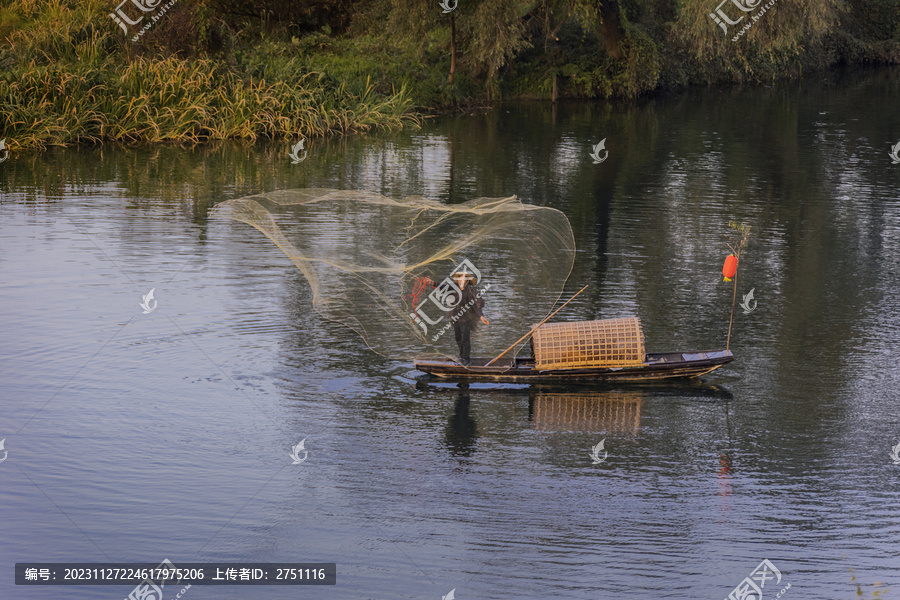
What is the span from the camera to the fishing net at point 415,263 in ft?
44.3

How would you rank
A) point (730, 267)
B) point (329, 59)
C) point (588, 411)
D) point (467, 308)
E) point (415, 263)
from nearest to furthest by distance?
1. point (588, 411)
2. point (467, 308)
3. point (730, 267)
4. point (415, 263)
5. point (329, 59)

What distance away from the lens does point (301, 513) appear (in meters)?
10.4

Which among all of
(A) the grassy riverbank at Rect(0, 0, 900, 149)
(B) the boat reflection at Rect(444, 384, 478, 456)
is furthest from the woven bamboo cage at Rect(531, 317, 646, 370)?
(A) the grassy riverbank at Rect(0, 0, 900, 149)

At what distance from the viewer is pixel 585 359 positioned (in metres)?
13.4

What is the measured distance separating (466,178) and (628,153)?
Answer: 776 centimetres

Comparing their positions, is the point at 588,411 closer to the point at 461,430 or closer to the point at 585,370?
the point at 585,370

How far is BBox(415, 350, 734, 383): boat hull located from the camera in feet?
43.9

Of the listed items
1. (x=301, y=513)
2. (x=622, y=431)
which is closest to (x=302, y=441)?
(x=301, y=513)

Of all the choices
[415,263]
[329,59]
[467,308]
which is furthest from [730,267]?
→ [329,59]

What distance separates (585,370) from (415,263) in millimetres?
2630

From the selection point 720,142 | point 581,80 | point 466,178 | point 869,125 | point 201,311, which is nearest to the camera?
point 201,311

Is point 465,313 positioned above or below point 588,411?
above

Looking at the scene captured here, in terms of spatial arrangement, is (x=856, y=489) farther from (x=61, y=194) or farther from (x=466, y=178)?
(x=61, y=194)

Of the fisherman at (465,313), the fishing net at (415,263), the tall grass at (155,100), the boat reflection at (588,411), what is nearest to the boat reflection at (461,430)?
the fisherman at (465,313)
